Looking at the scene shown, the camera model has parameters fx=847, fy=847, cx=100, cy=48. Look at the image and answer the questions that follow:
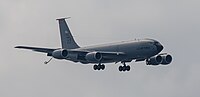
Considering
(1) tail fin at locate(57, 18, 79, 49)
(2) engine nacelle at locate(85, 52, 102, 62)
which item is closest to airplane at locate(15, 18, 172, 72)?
(2) engine nacelle at locate(85, 52, 102, 62)

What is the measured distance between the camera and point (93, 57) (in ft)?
411

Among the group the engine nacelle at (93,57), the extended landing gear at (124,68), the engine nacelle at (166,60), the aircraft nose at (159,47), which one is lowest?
the extended landing gear at (124,68)

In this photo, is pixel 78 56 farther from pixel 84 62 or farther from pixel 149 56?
pixel 149 56

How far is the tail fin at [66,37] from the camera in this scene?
463 ft

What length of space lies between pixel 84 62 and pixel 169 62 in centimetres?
1302

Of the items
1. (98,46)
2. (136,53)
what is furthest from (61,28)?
(136,53)

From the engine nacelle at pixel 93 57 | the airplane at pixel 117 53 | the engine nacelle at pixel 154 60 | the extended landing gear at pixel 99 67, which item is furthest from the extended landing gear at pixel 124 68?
the engine nacelle at pixel 93 57

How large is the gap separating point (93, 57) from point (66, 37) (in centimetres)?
1996

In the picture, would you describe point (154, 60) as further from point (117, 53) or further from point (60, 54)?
point (60, 54)

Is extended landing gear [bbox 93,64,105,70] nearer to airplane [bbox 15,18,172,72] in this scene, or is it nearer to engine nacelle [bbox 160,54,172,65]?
Result: airplane [bbox 15,18,172,72]

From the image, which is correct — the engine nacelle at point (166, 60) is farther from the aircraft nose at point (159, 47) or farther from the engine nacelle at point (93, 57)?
Result: the engine nacelle at point (93, 57)

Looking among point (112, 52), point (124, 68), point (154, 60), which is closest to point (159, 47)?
point (154, 60)

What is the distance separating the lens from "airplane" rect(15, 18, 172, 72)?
404 feet

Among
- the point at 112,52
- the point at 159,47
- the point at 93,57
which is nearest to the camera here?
the point at 159,47
